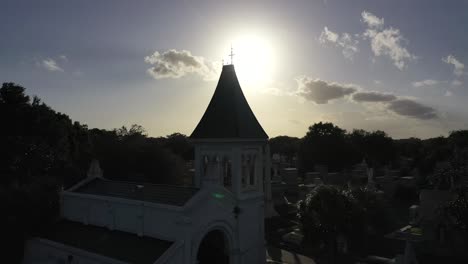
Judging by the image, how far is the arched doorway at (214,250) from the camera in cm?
2032

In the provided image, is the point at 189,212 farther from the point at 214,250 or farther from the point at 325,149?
the point at 325,149

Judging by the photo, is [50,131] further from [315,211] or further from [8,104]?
[315,211]

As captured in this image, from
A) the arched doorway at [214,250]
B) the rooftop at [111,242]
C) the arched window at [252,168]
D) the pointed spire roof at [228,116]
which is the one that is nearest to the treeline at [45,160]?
the rooftop at [111,242]

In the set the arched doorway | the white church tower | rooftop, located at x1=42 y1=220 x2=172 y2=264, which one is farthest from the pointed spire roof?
rooftop, located at x1=42 y1=220 x2=172 y2=264

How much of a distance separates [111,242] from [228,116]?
9485 mm

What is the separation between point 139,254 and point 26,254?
367 inches

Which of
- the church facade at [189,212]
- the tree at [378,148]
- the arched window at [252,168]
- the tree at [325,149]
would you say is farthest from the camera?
the tree at [378,148]

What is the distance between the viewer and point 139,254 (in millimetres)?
16203

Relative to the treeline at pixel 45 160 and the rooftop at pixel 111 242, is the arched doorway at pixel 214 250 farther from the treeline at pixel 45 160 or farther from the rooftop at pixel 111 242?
the treeline at pixel 45 160

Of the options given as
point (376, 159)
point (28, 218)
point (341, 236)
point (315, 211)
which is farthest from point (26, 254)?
point (376, 159)

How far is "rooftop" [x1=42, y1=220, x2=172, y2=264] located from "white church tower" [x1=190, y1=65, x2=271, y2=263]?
4.75 m

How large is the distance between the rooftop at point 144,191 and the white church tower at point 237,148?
5.78 feet

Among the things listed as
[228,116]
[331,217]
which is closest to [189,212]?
[228,116]

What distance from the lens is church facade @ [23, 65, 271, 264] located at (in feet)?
55.0
